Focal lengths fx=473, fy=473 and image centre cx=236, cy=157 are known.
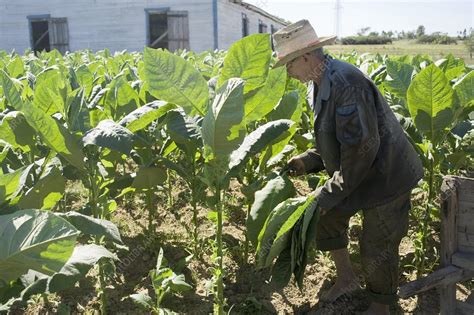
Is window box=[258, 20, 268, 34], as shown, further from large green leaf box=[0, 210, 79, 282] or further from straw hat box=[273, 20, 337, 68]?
large green leaf box=[0, 210, 79, 282]

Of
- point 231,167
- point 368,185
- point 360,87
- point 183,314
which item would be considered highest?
point 360,87

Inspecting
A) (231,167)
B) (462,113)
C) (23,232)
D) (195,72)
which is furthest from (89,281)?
(462,113)

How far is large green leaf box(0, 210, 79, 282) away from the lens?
119 centimetres

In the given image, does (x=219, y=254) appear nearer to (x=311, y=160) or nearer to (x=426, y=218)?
(x=311, y=160)

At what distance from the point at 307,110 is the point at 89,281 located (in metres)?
2.04

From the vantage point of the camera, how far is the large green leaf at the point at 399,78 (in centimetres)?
314

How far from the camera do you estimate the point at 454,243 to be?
93.0 inches

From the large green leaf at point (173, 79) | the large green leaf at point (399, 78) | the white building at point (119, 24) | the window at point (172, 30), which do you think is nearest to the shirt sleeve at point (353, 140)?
the large green leaf at point (173, 79)

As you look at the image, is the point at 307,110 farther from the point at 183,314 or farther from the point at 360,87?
the point at 183,314

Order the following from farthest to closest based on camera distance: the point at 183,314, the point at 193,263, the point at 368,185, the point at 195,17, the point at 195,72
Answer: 1. the point at 195,17
2. the point at 193,263
3. the point at 183,314
4. the point at 368,185
5. the point at 195,72

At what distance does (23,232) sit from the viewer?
1.20 meters

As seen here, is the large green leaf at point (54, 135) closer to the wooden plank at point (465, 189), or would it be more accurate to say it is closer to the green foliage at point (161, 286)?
the green foliage at point (161, 286)

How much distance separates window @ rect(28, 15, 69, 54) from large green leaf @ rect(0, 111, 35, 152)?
70.1 ft

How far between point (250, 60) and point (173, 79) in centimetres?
36
